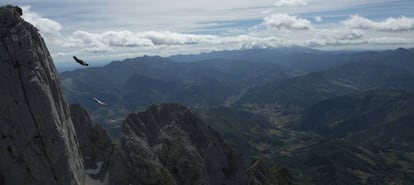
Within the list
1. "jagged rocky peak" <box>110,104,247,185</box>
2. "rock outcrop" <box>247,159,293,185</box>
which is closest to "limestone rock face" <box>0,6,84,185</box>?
"jagged rocky peak" <box>110,104,247,185</box>

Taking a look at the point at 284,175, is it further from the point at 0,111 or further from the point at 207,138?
the point at 0,111

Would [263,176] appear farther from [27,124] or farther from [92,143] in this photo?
[27,124]

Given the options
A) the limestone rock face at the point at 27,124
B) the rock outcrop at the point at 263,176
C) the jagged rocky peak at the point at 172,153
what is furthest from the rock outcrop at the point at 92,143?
the limestone rock face at the point at 27,124

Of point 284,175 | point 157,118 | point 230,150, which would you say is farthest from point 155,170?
point 284,175

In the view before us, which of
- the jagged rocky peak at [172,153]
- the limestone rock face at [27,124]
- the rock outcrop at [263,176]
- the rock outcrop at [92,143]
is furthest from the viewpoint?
the rock outcrop at [263,176]

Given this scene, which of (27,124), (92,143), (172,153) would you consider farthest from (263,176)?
(27,124)

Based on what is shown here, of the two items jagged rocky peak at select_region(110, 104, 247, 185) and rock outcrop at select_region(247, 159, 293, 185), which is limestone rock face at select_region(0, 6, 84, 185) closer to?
jagged rocky peak at select_region(110, 104, 247, 185)

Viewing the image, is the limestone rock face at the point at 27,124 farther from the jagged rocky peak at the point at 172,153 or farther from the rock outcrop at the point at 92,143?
the rock outcrop at the point at 92,143
